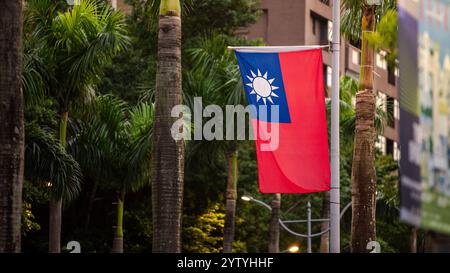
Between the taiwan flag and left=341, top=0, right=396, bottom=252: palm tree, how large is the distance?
3650mm

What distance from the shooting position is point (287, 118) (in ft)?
66.8

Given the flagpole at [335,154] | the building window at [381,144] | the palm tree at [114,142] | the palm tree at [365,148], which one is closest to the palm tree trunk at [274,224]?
the palm tree at [114,142]

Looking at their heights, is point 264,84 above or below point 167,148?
above

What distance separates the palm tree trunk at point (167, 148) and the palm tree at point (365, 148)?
19.1 ft

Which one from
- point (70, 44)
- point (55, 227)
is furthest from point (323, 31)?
point (55, 227)

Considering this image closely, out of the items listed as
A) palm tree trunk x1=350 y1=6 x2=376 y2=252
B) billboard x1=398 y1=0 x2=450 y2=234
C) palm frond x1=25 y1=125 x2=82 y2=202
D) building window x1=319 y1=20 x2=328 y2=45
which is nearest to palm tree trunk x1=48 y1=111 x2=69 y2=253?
palm frond x1=25 y1=125 x2=82 y2=202

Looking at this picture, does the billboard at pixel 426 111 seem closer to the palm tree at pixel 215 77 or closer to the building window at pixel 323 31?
the palm tree at pixel 215 77

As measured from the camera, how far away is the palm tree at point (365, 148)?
23.8 m

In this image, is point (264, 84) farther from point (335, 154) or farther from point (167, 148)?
point (335, 154)

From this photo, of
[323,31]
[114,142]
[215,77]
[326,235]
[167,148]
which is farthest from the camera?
[323,31]

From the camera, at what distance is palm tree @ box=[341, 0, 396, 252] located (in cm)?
2384

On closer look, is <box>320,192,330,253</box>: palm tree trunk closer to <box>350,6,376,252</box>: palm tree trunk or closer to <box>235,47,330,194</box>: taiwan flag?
<box>350,6,376,252</box>: palm tree trunk

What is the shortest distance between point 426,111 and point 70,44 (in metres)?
20.6

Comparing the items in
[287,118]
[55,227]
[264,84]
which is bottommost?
[55,227]
